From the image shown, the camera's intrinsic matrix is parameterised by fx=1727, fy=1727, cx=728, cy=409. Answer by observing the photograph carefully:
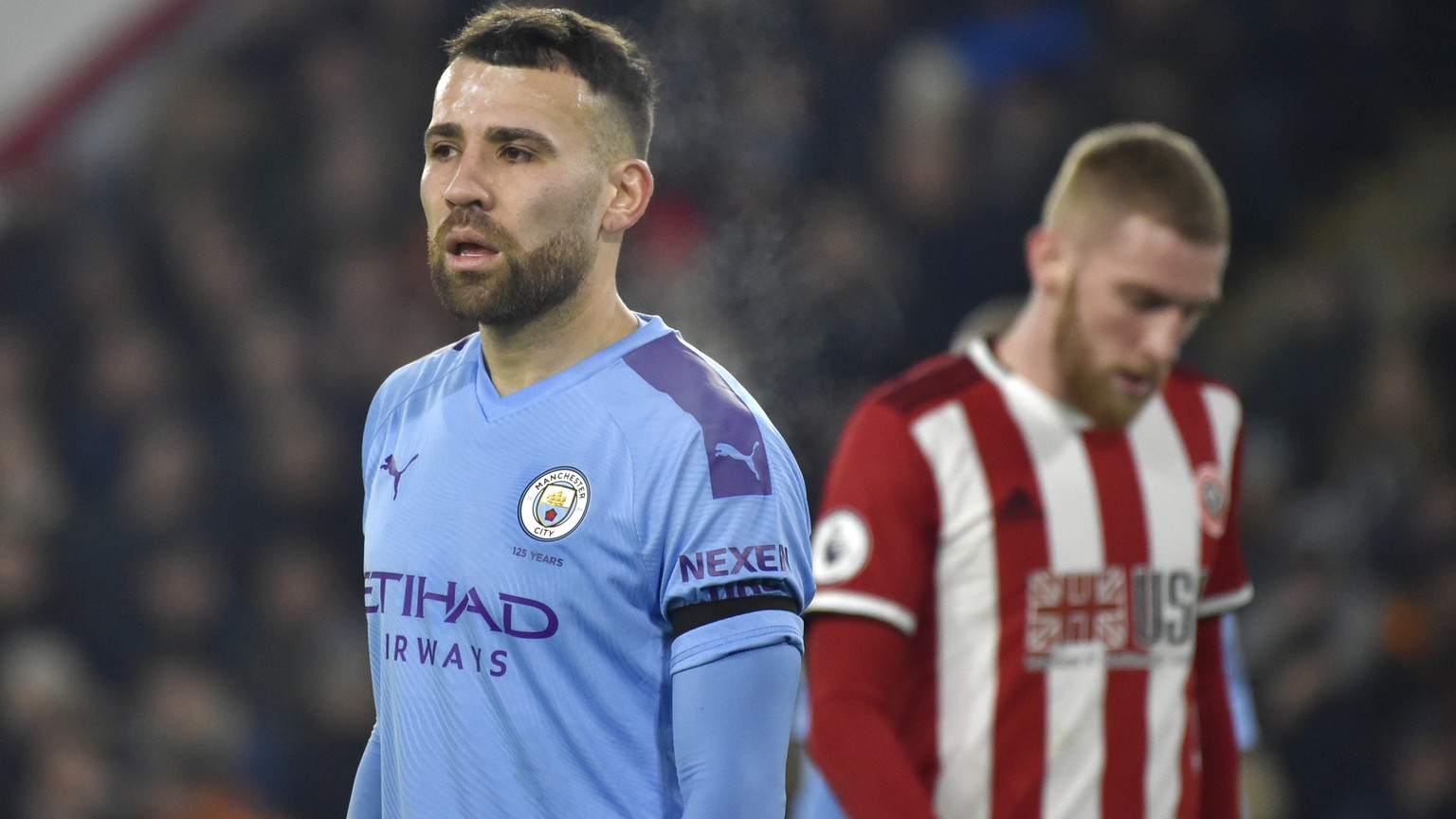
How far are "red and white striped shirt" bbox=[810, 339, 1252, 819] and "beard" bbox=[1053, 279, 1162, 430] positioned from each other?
11 cm

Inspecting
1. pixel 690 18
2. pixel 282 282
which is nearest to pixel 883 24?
pixel 690 18

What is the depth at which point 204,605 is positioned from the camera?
5.73 m

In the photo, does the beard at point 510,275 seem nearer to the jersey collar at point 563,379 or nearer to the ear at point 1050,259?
the jersey collar at point 563,379

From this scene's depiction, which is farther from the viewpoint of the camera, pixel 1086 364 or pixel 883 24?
pixel 883 24

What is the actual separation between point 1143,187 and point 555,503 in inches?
50.9

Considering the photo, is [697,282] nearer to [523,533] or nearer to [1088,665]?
[1088,665]

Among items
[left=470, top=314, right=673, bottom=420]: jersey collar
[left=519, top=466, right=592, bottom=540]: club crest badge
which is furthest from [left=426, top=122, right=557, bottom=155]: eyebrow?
[left=519, top=466, right=592, bottom=540]: club crest badge

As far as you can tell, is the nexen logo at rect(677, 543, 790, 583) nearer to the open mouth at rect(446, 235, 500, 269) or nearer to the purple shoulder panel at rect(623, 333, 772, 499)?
the purple shoulder panel at rect(623, 333, 772, 499)

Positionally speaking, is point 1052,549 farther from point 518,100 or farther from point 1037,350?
point 518,100

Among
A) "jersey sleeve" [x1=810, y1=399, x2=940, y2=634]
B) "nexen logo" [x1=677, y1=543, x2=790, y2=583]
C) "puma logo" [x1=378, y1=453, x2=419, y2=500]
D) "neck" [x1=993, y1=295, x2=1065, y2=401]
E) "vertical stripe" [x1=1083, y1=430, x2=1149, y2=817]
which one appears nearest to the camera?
"nexen logo" [x1=677, y1=543, x2=790, y2=583]

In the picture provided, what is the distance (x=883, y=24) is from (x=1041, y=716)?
4.32 m

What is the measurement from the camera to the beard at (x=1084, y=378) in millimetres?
2709

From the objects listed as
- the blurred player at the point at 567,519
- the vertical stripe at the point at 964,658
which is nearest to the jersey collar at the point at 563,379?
the blurred player at the point at 567,519

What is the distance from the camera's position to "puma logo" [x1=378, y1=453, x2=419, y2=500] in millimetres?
1930
